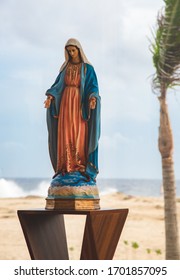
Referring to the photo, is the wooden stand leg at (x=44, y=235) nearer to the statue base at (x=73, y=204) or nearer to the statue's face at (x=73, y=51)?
the statue base at (x=73, y=204)

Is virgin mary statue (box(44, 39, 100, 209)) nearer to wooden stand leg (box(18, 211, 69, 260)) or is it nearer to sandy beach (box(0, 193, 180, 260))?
wooden stand leg (box(18, 211, 69, 260))

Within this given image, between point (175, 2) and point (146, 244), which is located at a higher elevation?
point (175, 2)

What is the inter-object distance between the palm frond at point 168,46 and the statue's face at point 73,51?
6.25 feet

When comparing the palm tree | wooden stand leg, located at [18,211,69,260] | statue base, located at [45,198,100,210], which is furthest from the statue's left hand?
the palm tree

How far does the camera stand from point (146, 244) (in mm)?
8336

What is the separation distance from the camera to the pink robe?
4.46 meters

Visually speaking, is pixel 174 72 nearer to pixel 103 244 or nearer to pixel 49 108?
pixel 49 108

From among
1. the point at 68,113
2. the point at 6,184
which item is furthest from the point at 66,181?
the point at 6,184

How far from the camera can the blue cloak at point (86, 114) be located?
447cm

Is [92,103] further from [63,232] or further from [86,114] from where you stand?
[63,232]

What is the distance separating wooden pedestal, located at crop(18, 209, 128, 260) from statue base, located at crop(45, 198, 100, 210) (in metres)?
0.05

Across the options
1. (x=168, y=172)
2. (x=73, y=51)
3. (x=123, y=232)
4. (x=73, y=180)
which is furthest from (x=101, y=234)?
(x=123, y=232)

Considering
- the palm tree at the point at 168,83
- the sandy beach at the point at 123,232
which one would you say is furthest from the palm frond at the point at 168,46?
the sandy beach at the point at 123,232

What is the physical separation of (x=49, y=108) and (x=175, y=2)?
7.23ft
